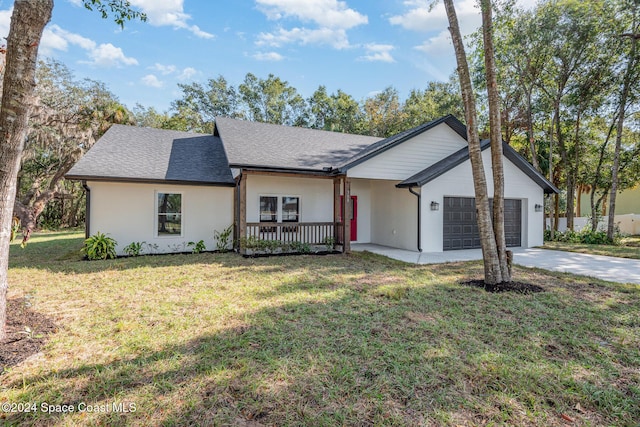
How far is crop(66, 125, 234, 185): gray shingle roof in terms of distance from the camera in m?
8.95

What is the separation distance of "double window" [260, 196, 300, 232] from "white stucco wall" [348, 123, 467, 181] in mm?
2532

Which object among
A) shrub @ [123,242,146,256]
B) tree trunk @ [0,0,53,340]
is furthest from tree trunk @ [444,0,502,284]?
shrub @ [123,242,146,256]

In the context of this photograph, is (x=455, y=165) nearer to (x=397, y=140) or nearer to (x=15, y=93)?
(x=397, y=140)

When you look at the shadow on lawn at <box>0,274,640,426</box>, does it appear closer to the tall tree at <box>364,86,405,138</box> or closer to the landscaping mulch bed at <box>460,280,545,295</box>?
the landscaping mulch bed at <box>460,280,545,295</box>

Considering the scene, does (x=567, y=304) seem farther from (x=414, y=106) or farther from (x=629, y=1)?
(x=414, y=106)

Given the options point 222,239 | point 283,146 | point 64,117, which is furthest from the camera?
point 64,117

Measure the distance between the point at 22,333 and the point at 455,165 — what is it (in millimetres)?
11101

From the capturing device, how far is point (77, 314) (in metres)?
4.34

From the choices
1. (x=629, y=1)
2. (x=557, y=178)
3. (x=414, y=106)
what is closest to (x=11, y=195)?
(x=629, y=1)

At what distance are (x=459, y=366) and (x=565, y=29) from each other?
16.5 m

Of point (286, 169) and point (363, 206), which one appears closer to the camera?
point (286, 169)

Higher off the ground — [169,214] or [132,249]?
[169,214]

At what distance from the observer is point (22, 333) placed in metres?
3.51

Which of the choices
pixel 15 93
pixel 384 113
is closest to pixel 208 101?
pixel 384 113
